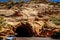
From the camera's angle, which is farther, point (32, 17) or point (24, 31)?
point (24, 31)

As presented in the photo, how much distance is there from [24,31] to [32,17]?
6.64ft

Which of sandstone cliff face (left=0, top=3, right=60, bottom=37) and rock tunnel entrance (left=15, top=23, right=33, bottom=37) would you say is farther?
rock tunnel entrance (left=15, top=23, right=33, bottom=37)

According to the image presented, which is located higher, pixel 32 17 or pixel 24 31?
pixel 32 17

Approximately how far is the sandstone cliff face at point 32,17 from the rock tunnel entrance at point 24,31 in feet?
1.52

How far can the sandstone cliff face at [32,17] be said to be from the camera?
67.1 feet

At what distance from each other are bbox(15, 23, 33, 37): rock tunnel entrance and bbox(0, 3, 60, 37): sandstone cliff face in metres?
0.46

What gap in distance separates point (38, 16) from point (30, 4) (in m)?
1.62

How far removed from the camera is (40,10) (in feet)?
72.5

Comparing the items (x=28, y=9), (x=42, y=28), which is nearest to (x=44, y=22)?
(x=42, y=28)

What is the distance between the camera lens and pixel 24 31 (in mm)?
22875

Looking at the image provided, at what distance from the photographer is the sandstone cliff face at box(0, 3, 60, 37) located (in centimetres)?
2045

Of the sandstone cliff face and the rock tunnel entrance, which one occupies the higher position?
the sandstone cliff face

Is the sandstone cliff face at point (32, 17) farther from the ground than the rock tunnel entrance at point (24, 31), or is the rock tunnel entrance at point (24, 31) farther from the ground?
the sandstone cliff face at point (32, 17)

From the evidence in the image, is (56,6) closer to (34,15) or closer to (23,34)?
(34,15)
